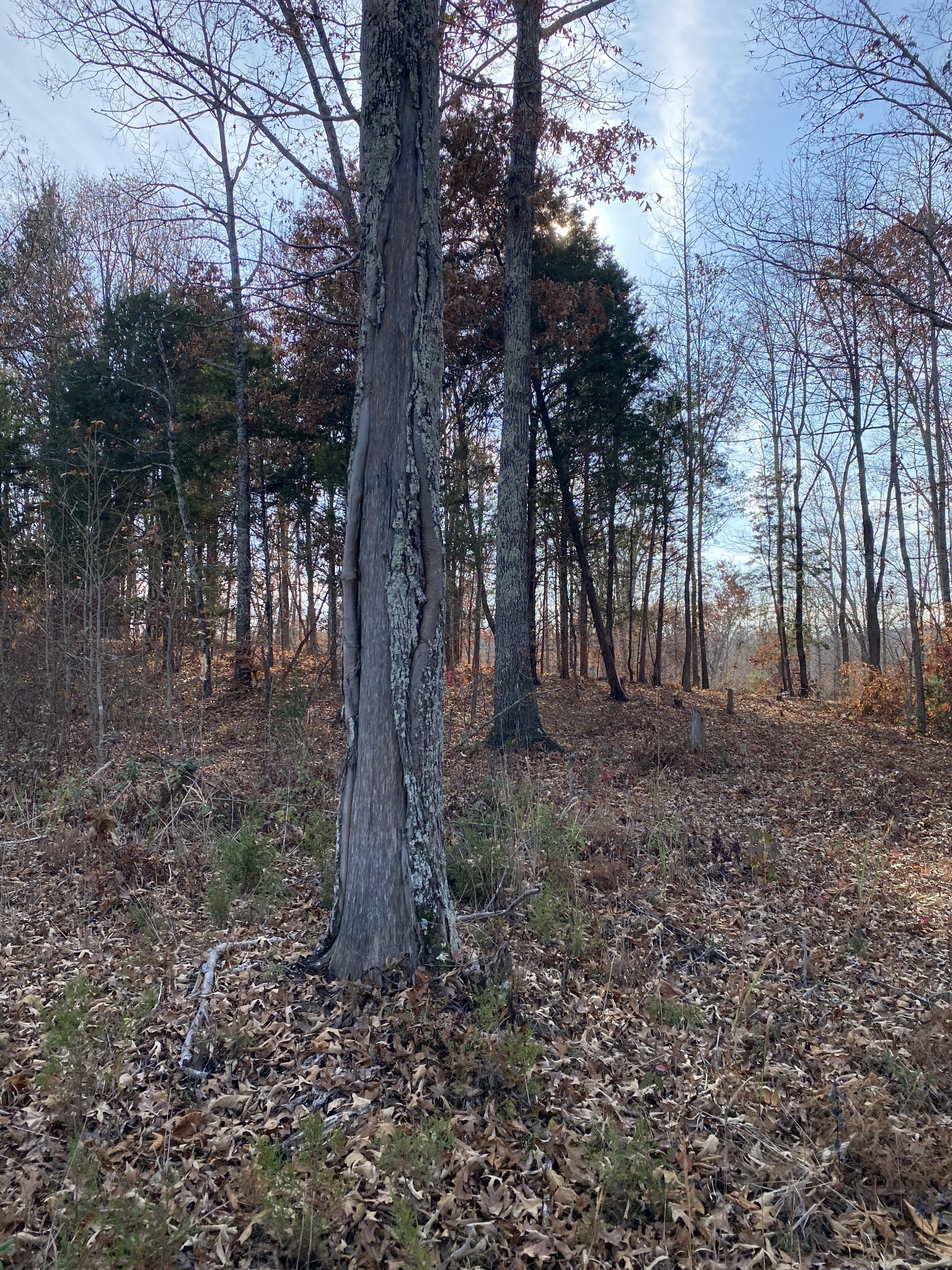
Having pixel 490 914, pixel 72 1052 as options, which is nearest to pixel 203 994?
pixel 72 1052

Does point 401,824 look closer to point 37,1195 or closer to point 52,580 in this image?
point 37,1195

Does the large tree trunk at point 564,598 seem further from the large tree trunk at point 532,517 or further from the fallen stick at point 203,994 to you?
A: the fallen stick at point 203,994

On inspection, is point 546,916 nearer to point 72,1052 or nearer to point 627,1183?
point 627,1183

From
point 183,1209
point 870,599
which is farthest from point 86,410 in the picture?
point 870,599

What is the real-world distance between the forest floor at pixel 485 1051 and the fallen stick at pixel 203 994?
0.03 m

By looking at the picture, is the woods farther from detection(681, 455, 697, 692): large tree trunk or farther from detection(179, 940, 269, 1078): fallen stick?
detection(681, 455, 697, 692): large tree trunk

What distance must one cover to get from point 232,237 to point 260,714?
8.96 m

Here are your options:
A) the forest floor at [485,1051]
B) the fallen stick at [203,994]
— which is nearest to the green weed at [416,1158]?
the forest floor at [485,1051]

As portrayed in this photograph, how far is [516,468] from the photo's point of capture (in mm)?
9773

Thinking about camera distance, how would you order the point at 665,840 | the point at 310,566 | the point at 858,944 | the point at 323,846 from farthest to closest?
the point at 310,566, the point at 665,840, the point at 323,846, the point at 858,944

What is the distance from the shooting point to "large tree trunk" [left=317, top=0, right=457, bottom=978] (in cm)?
349

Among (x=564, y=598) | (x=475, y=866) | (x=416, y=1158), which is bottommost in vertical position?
(x=416, y=1158)

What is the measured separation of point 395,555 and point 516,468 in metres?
6.66

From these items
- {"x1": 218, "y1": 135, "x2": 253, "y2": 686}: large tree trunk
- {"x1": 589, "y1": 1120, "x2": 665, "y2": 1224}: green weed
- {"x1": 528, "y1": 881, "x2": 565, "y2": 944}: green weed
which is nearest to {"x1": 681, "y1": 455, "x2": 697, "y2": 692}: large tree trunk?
{"x1": 218, "y1": 135, "x2": 253, "y2": 686}: large tree trunk
